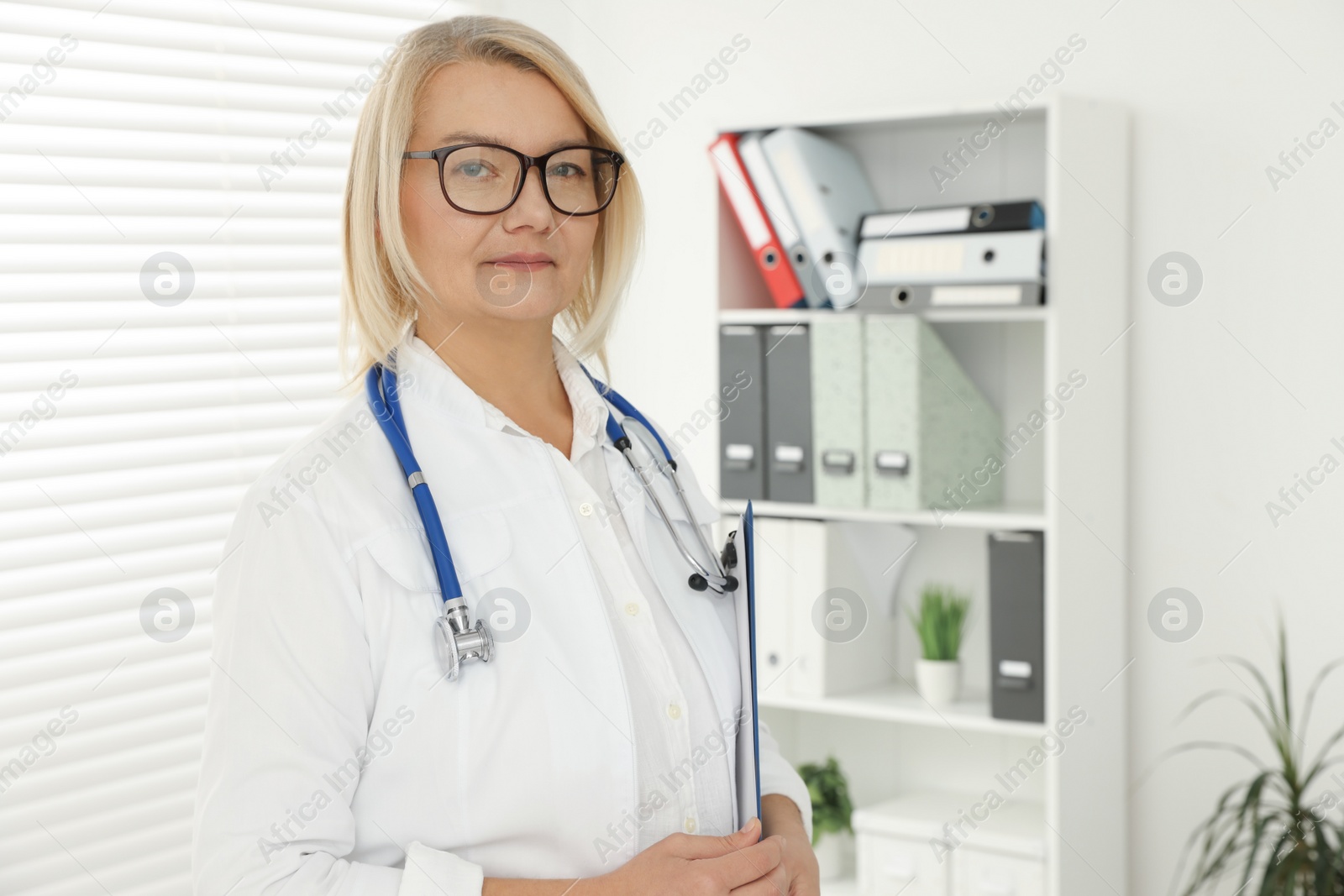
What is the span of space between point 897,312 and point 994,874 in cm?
112

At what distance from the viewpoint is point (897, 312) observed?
234 centimetres

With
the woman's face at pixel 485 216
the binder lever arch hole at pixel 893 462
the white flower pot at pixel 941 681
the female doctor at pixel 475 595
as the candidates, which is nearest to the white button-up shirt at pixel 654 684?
the female doctor at pixel 475 595

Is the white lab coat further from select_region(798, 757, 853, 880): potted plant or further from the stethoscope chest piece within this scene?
select_region(798, 757, 853, 880): potted plant

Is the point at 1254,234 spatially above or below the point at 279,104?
below

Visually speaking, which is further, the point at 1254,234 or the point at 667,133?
the point at 667,133

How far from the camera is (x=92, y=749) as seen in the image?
2219 millimetres

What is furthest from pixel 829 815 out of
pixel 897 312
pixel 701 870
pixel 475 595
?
pixel 475 595

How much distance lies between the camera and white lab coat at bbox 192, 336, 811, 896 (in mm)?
979

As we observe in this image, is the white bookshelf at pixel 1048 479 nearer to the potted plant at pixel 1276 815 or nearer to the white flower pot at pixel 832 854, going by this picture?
the white flower pot at pixel 832 854

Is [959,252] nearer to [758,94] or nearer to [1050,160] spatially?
[1050,160]

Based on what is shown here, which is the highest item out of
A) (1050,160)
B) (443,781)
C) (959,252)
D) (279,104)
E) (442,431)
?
(279,104)

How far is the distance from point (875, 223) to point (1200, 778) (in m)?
1.30

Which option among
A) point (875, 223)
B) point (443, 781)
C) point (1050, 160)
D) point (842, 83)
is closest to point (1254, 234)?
point (1050, 160)

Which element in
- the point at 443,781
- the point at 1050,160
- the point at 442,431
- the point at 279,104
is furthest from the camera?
the point at 279,104
